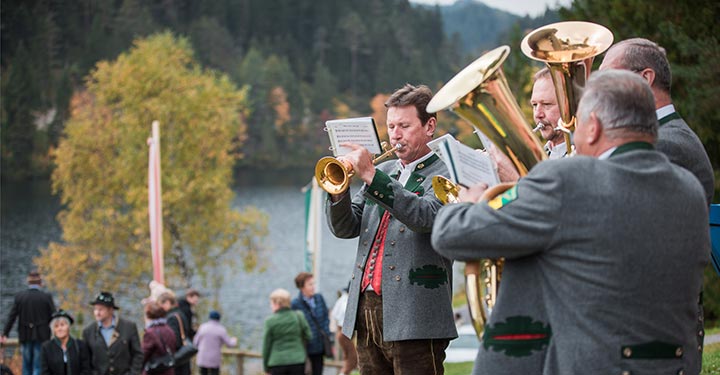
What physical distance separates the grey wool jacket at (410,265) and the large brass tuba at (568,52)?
2.71 ft

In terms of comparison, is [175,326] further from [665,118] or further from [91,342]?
[665,118]

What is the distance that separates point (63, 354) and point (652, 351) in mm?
8038

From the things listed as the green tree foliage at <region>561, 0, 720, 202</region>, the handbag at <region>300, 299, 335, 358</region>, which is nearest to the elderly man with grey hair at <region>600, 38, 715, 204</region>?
the green tree foliage at <region>561, 0, 720, 202</region>

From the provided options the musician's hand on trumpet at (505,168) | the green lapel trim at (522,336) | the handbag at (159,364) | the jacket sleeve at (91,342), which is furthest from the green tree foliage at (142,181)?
the green lapel trim at (522,336)

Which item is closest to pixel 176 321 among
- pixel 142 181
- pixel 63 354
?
pixel 63 354

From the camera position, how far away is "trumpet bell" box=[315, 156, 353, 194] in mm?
4480

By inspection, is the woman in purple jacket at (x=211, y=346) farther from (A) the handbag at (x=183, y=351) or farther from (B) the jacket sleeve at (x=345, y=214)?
(B) the jacket sleeve at (x=345, y=214)

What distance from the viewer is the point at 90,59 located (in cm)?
8494

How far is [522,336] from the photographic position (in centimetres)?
312

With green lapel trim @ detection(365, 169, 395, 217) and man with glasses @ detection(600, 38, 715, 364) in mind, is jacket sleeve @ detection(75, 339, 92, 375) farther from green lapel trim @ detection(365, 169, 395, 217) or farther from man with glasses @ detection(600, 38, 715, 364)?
man with glasses @ detection(600, 38, 715, 364)

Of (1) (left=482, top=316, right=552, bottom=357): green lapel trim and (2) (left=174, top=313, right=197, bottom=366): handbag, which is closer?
(1) (left=482, top=316, right=552, bottom=357): green lapel trim

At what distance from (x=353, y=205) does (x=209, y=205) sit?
31593 mm

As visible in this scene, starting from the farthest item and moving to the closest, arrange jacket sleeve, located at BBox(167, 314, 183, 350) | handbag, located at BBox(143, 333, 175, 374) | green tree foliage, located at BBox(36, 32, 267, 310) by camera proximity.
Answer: green tree foliage, located at BBox(36, 32, 267, 310)
jacket sleeve, located at BBox(167, 314, 183, 350)
handbag, located at BBox(143, 333, 175, 374)

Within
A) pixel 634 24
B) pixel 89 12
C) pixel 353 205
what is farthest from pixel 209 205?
pixel 89 12
